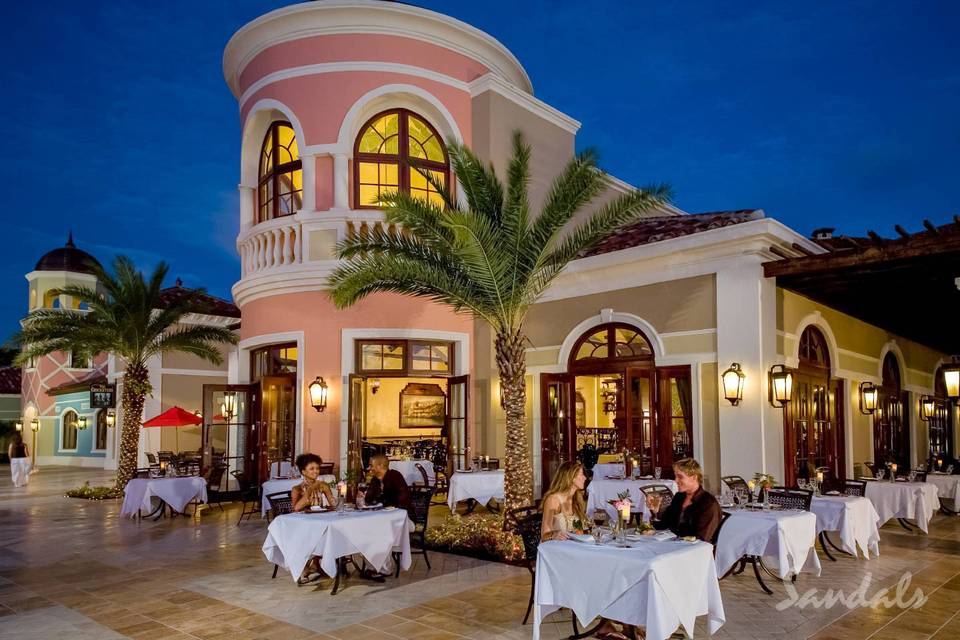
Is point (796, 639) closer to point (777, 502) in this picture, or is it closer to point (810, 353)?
point (777, 502)

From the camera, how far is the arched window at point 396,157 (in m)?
15.4

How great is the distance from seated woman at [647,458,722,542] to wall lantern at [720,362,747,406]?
4.85 meters

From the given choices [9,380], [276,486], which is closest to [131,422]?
[276,486]

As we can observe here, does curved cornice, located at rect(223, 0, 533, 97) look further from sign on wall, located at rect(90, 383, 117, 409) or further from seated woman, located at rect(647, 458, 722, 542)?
sign on wall, located at rect(90, 383, 117, 409)

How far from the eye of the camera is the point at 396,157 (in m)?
15.5

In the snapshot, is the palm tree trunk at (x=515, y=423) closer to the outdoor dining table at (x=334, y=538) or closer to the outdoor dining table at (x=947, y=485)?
the outdoor dining table at (x=334, y=538)

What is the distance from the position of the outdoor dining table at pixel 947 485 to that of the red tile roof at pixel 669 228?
576 cm

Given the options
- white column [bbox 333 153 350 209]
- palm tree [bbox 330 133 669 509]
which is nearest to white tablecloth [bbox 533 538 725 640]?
palm tree [bbox 330 133 669 509]

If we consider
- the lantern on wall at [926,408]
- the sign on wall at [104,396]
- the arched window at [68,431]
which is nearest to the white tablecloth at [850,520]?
the lantern on wall at [926,408]

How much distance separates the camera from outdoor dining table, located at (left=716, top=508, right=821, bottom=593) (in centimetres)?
791

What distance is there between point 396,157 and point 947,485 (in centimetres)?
1179

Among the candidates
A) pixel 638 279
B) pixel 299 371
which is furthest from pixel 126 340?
pixel 638 279

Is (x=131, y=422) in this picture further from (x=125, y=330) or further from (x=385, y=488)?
(x=385, y=488)

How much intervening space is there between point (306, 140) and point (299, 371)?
452cm
